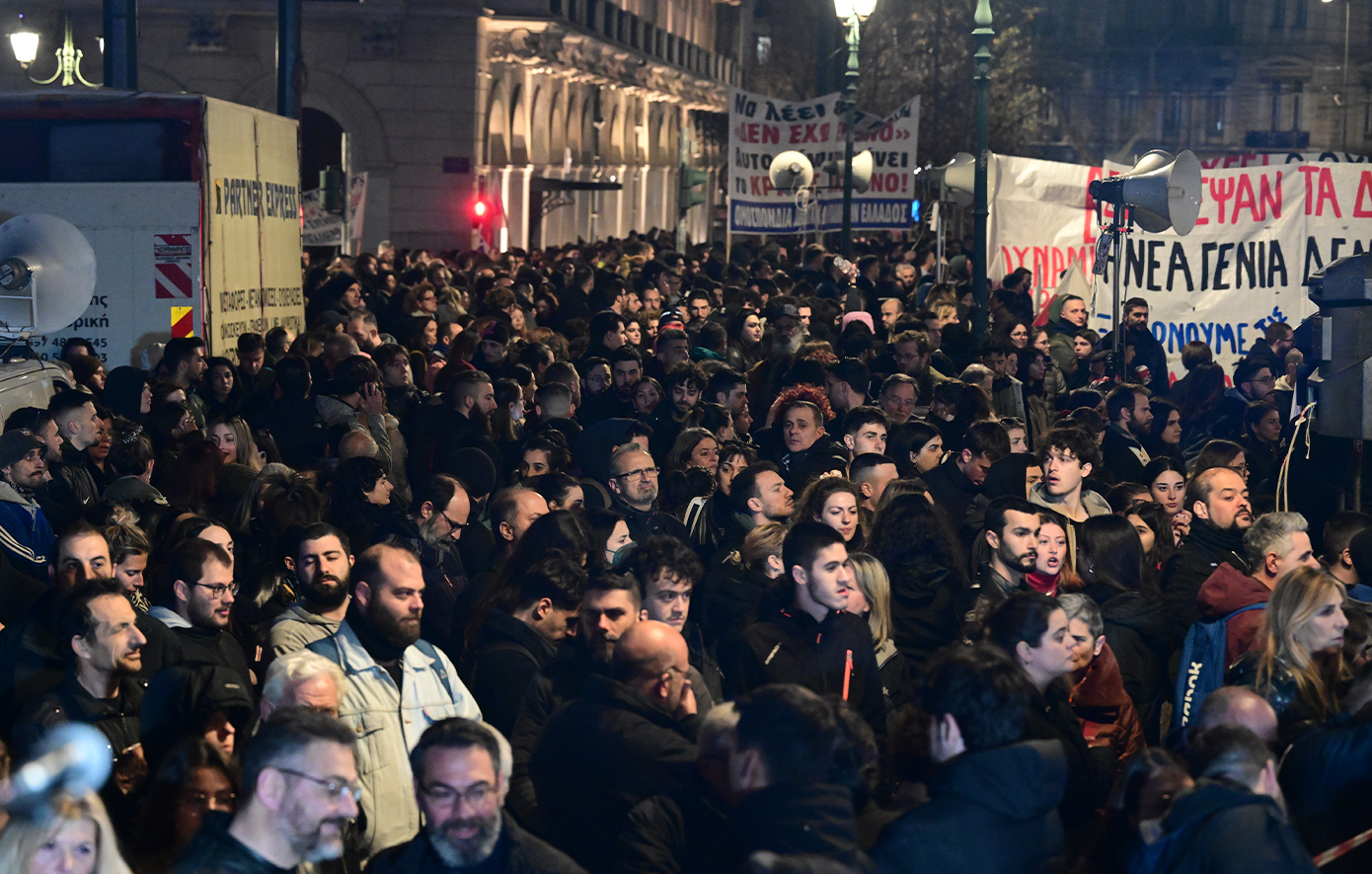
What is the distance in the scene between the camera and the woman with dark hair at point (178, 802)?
13.9 feet

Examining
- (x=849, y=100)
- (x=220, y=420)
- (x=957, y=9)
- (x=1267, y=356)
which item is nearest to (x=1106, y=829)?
(x=220, y=420)

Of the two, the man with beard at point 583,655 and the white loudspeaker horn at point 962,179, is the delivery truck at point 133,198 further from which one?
the man with beard at point 583,655

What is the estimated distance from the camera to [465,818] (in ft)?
12.8

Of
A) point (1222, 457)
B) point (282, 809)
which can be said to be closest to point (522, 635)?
point (282, 809)

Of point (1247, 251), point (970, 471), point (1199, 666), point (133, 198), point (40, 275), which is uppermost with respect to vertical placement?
point (133, 198)

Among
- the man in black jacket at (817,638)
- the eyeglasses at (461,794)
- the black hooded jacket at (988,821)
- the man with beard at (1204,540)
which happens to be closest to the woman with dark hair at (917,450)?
the man with beard at (1204,540)

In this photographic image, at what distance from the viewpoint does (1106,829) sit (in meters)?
4.18

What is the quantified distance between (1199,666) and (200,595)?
131 inches

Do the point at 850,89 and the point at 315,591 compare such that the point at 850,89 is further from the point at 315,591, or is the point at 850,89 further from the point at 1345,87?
the point at 1345,87

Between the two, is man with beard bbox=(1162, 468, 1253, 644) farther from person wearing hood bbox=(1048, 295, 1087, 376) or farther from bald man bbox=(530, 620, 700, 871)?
person wearing hood bbox=(1048, 295, 1087, 376)

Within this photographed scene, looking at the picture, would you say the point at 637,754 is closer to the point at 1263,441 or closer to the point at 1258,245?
the point at 1263,441

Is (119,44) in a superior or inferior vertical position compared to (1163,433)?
superior

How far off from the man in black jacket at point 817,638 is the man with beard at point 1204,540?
57.3 inches

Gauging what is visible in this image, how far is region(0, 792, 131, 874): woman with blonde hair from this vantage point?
3551 millimetres
